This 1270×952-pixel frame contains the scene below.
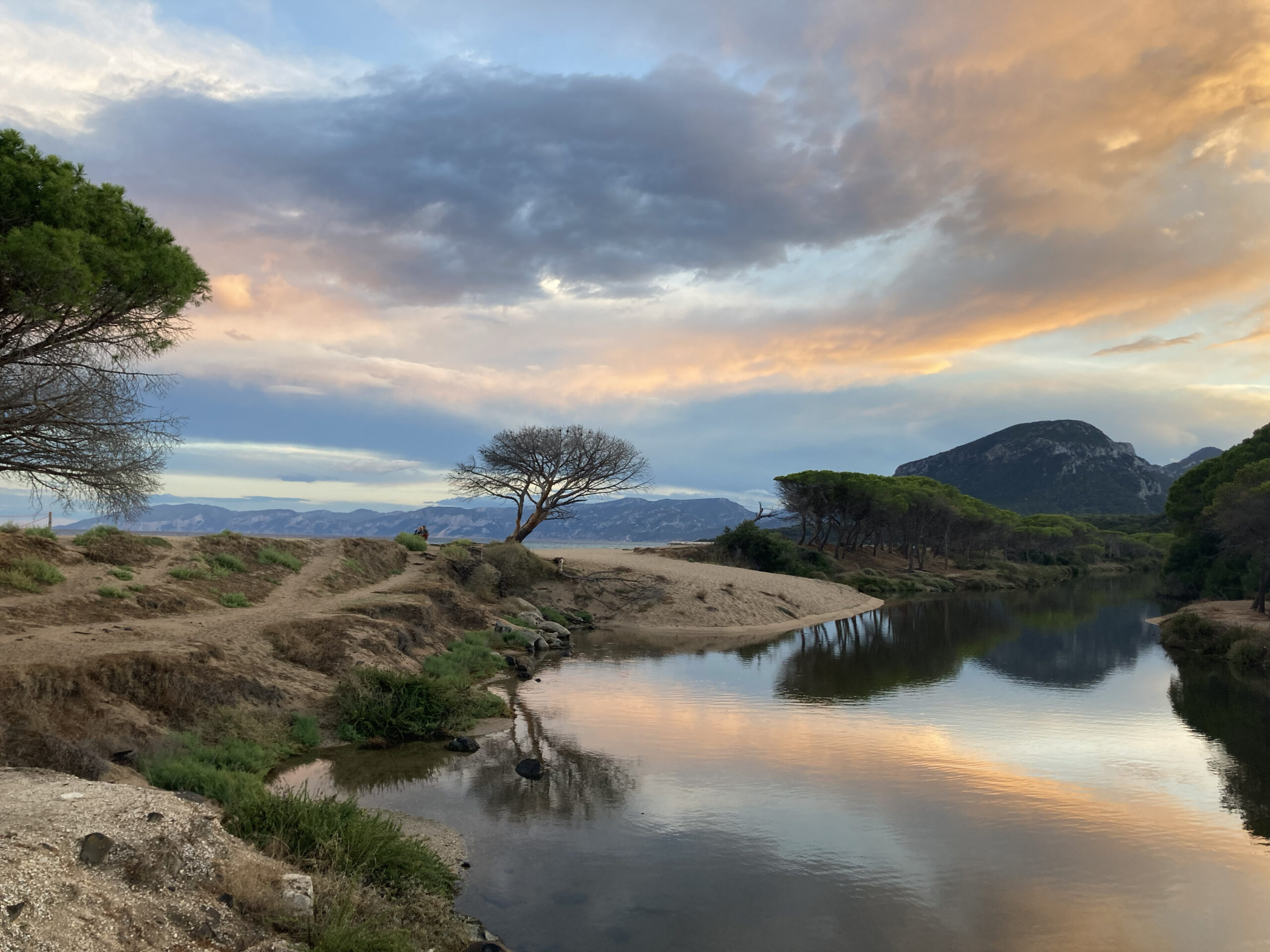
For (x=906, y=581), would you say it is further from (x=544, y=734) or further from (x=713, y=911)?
(x=713, y=911)

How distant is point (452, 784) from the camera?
1335 cm

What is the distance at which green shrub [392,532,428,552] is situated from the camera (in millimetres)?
39344

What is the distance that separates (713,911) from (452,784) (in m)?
6.06

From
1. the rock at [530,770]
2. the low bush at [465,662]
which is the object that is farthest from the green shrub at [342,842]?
the low bush at [465,662]

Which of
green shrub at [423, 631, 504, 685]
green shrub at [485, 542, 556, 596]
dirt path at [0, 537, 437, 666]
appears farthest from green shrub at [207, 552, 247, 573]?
green shrub at [485, 542, 556, 596]

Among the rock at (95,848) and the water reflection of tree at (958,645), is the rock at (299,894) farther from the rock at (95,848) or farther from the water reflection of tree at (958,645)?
the water reflection of tree at (958,645)

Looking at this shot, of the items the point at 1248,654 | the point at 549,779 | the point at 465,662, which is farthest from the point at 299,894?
the point at 1248,654

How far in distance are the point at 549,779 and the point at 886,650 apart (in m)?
22.8

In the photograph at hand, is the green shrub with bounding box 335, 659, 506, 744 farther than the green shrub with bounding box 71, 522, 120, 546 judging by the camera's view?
No

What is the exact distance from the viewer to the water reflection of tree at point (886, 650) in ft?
80.1

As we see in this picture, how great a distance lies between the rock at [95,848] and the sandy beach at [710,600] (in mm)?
27449

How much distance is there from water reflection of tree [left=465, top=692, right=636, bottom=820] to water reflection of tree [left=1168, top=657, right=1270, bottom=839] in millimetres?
10284

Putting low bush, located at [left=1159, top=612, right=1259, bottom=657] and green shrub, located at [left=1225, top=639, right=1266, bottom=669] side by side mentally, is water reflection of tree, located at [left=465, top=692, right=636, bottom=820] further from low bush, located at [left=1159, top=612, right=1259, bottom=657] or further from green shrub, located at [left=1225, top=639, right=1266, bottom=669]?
low bush, located at [left=1159, top=612, right=1259, bottom=657]

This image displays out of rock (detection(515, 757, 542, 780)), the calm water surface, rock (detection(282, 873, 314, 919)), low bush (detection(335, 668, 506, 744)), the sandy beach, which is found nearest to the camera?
rock (detection(282, 873, 314, 919))
